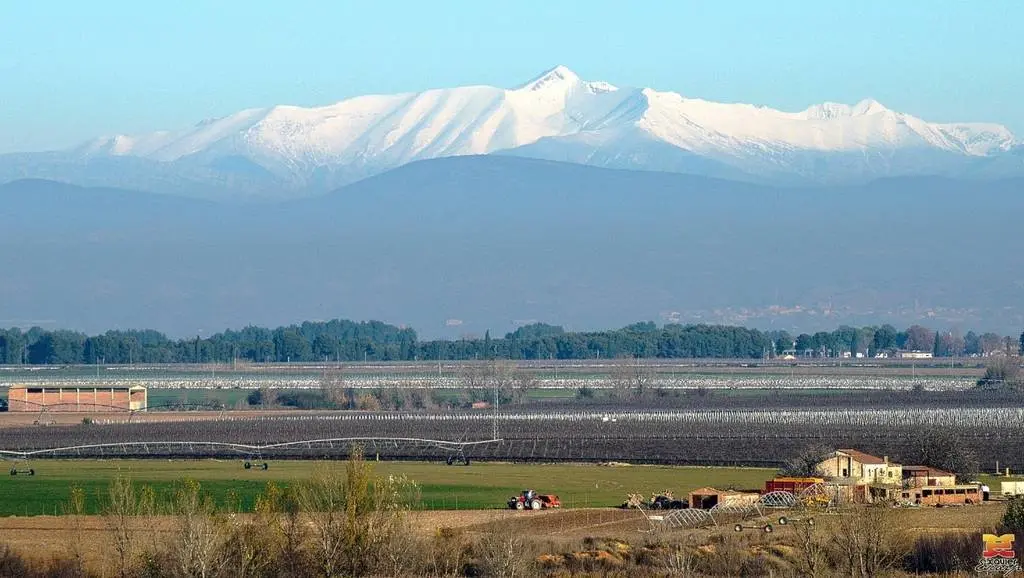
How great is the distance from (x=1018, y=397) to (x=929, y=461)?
40.7 m

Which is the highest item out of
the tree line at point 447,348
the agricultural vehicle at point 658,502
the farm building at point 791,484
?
the tree line at point 447,348

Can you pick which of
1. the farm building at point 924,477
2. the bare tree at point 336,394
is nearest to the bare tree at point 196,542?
the farm building at point 924,477

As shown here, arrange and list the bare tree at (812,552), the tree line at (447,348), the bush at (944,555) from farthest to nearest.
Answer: the tree line at (447,348), the bush at (944,555), the bare tree at (812,552)

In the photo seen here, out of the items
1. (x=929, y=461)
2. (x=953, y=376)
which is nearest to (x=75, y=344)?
(x=953, y=376)

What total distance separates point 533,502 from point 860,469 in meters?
7.82

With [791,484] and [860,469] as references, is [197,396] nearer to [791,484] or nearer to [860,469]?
[860,469]

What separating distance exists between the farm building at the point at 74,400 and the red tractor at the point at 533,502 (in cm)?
4315

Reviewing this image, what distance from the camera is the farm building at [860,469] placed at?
4100cm

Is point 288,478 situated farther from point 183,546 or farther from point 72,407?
point 72,407

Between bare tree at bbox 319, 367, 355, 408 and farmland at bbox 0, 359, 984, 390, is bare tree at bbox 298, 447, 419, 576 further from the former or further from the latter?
farmland at bbox 0, 359, 984, 390

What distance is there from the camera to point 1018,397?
277 feet

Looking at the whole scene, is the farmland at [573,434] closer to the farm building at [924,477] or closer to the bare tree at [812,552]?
the farm building at [924,477]

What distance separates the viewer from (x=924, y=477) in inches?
1618

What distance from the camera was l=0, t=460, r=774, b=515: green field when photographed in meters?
41.0
